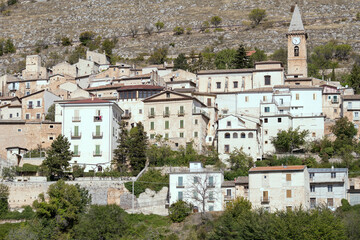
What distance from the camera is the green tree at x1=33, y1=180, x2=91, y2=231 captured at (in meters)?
60.6

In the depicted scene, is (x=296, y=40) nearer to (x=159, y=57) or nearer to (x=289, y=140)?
(x=289, y=140)

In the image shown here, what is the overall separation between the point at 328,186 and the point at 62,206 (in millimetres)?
22939

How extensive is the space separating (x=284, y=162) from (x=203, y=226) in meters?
13.8

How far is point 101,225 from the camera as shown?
191 ft

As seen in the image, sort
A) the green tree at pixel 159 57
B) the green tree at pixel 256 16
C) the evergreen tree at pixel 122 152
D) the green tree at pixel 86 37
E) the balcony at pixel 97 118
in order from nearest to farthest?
the evergreen tree at pixel 122 152
the balcony at pixel 97 118
the green tree at pixel 159 57
the green tree at pixel 86 37
the green tree at pixel 256 16

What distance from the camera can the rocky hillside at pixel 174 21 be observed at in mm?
138375

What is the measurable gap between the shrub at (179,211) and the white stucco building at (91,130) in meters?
11.9

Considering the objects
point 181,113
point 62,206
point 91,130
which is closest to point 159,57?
point 181,113

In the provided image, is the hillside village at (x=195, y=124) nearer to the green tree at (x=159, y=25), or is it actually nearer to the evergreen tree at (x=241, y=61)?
the evergreen tree at (x=241, y=61)

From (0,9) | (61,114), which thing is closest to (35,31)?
(0,9)

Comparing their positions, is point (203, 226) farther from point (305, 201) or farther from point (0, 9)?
point (0, 9)

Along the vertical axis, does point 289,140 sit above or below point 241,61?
below

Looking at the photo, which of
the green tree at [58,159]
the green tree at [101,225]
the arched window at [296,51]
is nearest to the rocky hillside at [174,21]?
the arched window at [296,51]

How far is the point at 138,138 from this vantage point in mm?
69688
